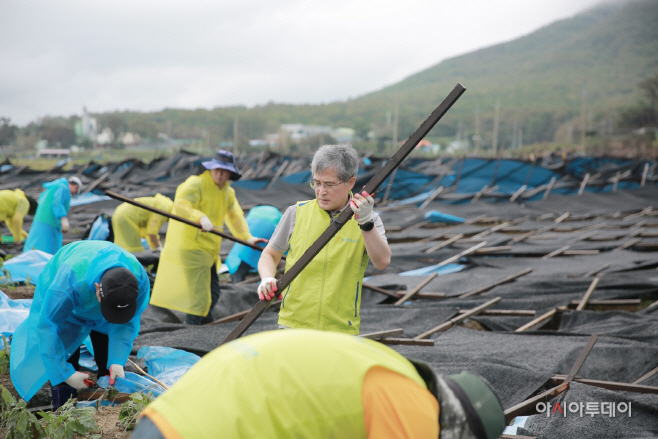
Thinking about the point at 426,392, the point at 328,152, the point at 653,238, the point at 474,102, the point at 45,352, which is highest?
the point at 474,102

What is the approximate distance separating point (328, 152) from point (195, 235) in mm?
2915

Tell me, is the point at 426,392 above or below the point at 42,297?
above

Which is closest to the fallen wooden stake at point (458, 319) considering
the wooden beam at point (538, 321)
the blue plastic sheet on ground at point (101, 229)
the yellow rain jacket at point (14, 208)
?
the wooden beam at point (538, 321)

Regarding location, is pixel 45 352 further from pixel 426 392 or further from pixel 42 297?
pixel 426 392

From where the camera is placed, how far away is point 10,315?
160 inches

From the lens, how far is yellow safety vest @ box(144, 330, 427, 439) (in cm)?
116

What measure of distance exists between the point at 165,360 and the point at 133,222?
145 inches

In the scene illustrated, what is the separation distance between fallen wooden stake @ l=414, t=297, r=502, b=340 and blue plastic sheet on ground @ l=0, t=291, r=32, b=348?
119 inches

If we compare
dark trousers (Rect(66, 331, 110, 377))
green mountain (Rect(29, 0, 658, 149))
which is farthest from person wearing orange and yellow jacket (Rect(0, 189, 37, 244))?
green mountain (Rect(29, 0, 658, 149))

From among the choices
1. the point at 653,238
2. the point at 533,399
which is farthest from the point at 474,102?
the point at 533,399

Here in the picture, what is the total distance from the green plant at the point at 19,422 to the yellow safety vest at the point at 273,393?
6.11 feet

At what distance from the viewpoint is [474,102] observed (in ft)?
354

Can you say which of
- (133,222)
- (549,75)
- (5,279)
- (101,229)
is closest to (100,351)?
(5,279)

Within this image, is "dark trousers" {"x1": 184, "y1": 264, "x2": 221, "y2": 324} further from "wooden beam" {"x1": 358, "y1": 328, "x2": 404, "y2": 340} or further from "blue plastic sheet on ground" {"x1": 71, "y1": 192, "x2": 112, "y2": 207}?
"blue plastic sheet on ground" {"x1": 71, "y1": 192, "x2": 112, "y2": 207}
